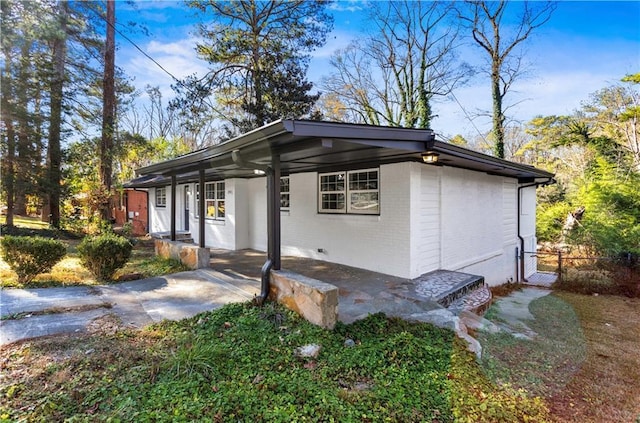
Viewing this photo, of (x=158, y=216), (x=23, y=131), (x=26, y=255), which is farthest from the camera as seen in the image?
(x=158, y=216)

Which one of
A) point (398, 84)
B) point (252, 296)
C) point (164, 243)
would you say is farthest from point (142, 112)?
point (252, 296)

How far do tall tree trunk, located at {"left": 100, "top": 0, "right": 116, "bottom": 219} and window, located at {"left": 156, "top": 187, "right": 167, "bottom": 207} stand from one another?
2.25 meters

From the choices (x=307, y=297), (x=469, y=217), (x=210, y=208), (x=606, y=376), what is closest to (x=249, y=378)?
(x=307, y=297)

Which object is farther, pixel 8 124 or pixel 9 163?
pixel 9 163

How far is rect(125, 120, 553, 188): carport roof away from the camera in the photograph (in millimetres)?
3896

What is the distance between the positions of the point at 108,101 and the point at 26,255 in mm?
8364

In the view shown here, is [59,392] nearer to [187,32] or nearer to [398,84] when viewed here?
[187,32]

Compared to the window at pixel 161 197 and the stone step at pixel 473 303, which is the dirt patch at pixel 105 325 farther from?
the window at pixel 161 197

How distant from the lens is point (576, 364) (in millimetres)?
4023

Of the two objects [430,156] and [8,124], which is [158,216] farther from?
[430,156]

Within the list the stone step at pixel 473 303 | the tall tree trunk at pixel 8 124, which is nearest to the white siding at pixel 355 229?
the stone step at pixel 473 303

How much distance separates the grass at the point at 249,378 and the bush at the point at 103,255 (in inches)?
122

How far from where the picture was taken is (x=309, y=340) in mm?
3701

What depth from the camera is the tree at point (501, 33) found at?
17312 mm
